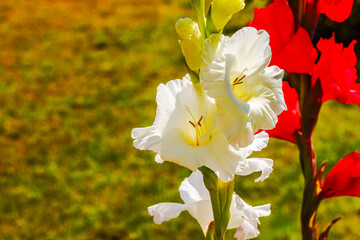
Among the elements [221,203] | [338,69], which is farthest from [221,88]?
[338,69]

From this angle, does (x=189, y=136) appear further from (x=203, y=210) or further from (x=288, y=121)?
(x=288, y=121)

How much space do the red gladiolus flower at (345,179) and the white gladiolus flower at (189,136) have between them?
0.27 m

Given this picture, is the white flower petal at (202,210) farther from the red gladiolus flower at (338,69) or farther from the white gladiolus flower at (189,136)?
the red gladiolus flower at (338,69)

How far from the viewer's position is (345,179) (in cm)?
89

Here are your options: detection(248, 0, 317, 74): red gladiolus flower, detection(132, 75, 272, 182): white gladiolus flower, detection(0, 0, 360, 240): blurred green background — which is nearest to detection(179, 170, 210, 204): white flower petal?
detection(132, 75, 272, 182): white gladiolus flower

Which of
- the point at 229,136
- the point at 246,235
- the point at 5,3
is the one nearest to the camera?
the point at 229,136

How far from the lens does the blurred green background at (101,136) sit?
259cm

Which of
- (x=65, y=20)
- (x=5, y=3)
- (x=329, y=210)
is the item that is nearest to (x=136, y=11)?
(x=65, y=20)

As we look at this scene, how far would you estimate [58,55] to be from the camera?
423cm

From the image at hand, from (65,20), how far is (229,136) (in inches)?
176

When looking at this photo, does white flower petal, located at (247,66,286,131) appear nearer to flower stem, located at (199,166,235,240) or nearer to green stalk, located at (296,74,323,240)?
flower stem, located at (199,166,235,240)

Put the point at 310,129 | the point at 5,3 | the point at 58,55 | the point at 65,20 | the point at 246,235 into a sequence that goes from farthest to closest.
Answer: the point at 5,3 → the point at 65,20 → the point at 58,55 → the point at 310,129 → the point at 246,235

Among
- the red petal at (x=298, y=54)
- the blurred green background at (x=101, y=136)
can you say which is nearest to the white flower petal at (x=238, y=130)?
the red petal at (x=298, y=54)

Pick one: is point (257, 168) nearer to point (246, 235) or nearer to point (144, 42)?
point (246, 235)
